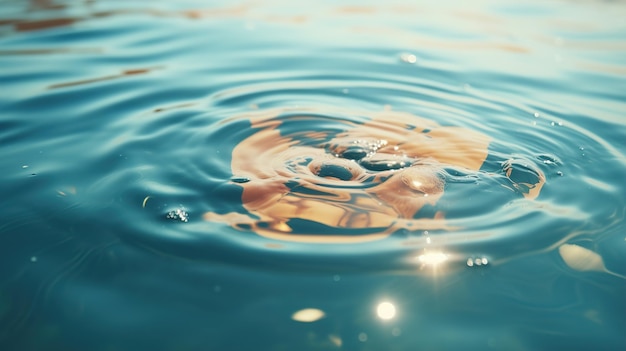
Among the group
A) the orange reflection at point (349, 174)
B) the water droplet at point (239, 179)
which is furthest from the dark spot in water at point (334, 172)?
the water droplet at point (239, 179)

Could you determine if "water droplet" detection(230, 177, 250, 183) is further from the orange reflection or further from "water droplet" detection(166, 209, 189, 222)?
"water droplet" detection(166, 209, 189, 222)

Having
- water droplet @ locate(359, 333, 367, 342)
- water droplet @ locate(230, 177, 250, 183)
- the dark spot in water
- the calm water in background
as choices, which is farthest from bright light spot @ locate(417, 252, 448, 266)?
water droplet @ locate(230, 177, 250, 183)

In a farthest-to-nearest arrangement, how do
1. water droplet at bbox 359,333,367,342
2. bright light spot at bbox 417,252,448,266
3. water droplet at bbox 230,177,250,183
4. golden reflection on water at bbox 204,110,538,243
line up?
→ water droplet at bbox 230,177,250,183 → golden reflection on water at bbox 204,110,538,243 → bright light spot at bbox 417,252,448,266 → water droplet at bbox 359,333,367,342

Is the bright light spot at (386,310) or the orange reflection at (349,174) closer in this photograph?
the bright light spot at (386,310)

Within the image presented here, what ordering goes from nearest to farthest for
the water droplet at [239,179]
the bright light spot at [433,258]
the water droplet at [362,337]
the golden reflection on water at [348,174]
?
1. the water droplet at [362,337]
2. the bright light spot at [433,258]
3. the golden reflection on water at [348,174]
4. the water droplet at [239,179]

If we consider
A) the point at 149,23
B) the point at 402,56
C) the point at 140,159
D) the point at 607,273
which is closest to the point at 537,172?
the point at 607,273

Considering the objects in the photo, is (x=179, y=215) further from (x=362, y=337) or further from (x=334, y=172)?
(x=362, y=337)

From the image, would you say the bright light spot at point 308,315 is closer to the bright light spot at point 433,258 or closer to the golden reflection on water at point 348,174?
the golden reflection on water at point 348,174
